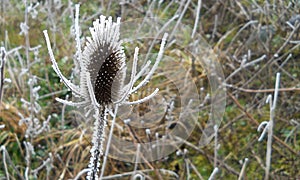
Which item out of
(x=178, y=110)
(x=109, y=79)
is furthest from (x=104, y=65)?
(x=178, y=110)

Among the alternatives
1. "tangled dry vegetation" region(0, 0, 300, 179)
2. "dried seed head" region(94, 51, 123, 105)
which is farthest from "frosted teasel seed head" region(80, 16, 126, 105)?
"tangled dry vegetation" region(0, 0, 300, 179)

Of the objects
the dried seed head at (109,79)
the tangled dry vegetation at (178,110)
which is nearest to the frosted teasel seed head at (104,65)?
the dried seed head at (109,79)

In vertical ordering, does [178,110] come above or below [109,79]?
below

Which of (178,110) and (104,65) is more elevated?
(104,65)

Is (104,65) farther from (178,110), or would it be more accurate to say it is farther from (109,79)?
(178,110)

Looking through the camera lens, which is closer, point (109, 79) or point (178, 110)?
point (109, 79)

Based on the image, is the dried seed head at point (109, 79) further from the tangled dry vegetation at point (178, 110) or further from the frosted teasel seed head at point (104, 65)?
the tangled dry vegetation at point (178, 110)

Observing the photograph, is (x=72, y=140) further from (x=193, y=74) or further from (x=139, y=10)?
(x=139, y=10)
